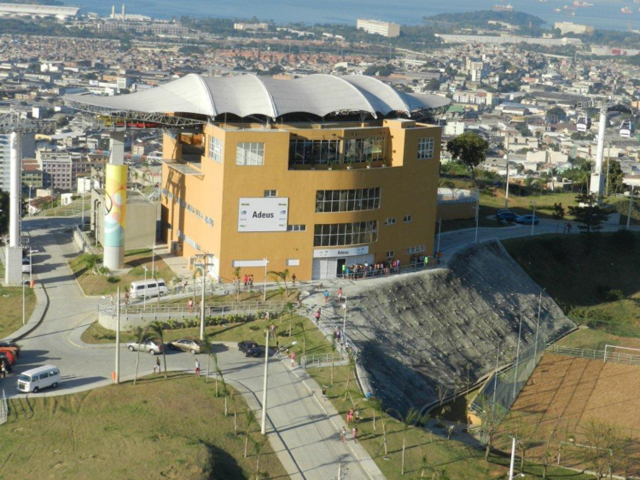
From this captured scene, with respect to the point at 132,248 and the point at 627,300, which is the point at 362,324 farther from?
the point at 627,300

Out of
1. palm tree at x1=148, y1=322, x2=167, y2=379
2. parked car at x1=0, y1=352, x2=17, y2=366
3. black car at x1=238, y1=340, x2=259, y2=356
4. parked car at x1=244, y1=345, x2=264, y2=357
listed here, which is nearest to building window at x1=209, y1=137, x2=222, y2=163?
palm tree at x1=148, y1=322, x2=167, y2=379

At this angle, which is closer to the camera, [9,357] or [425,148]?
[9,357]

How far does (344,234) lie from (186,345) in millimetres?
14378

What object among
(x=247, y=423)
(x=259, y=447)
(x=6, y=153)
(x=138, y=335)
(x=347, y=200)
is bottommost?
(x=6, y=153)

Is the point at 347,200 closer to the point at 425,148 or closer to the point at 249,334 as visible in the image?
the point at 425,148

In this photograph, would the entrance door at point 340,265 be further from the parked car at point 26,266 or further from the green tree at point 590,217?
the green tree at point 590,217

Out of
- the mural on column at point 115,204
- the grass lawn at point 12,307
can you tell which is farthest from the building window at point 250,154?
the grass lawn at point 12,307

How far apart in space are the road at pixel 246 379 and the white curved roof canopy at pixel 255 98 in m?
11.6

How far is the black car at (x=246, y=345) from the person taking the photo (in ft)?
177

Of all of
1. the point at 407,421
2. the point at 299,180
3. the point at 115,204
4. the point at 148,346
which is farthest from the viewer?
A: the point at 115,204

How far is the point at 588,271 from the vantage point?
7838cm

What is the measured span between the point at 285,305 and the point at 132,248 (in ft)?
45.9

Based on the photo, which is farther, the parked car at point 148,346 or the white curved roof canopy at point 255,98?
the white curved roof canopy at point 255,98

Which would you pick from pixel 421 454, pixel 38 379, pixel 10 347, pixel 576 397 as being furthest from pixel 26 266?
pixel 576 397
